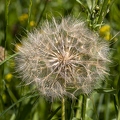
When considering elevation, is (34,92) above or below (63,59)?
below

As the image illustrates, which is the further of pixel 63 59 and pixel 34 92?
pixel 34 92

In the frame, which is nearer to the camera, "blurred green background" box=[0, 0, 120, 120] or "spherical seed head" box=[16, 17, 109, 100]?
"spherical seed head" box=[16, 17, 109, 100]

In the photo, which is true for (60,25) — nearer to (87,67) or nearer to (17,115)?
(87,67)

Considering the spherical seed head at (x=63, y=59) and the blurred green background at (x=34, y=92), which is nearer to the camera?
the spherical seed head at (x=63, y=59)

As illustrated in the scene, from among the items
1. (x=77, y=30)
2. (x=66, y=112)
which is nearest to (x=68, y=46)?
(x=77, y=30)
